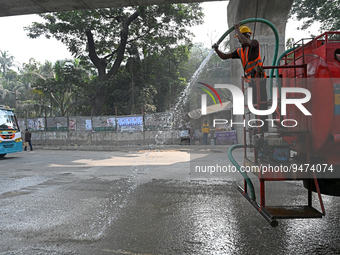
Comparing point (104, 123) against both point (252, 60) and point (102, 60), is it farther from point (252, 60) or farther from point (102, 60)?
point (252, 60)

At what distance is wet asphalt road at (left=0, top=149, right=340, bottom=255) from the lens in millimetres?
3203

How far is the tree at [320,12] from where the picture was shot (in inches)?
670

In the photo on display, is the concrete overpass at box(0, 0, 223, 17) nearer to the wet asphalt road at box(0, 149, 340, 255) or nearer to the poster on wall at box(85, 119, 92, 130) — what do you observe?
the wet asphalt road at box(0, 149, 340, 255)

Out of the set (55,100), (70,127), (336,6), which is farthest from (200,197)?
(55,100)

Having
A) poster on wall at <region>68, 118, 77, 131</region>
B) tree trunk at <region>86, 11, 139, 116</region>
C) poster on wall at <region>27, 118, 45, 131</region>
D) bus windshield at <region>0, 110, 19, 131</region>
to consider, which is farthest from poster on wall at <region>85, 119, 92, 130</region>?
bus windshield at <region>0, 110, 19, 131</region>

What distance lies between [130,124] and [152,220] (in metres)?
14.3

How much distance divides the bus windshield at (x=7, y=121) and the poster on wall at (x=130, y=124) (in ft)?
22.0

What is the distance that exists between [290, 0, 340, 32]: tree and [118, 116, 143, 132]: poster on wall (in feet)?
46.6

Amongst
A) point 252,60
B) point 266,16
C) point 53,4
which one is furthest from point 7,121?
point 266,16

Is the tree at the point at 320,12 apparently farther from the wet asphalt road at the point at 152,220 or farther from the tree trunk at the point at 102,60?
the wet asphalt road at the point at 152,220

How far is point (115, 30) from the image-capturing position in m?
23.6

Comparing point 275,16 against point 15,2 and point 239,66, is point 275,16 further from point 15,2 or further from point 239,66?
point 15,2

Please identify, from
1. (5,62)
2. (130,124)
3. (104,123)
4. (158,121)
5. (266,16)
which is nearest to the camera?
(266,16)

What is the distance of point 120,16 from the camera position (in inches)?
862
